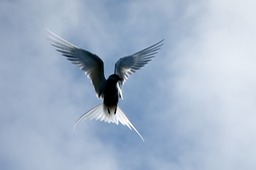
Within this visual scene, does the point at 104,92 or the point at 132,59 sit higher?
the point at 132,59

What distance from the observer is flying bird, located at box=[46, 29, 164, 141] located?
2223 cm

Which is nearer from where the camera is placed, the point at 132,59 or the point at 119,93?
the point at 119,93

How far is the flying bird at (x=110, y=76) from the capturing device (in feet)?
72.9

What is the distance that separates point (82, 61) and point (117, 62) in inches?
52.7

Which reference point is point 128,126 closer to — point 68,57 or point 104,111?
point 104,111

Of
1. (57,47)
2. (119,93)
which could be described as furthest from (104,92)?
(57,47)

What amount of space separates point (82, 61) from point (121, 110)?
214cm

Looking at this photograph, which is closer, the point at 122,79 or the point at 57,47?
the point at 57,47

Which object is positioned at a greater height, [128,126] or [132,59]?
[132,59]

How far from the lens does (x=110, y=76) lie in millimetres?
22406

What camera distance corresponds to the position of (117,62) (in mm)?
23703

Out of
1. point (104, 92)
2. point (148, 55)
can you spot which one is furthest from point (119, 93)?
point (148, 55)

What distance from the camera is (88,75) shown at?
76.0 ft

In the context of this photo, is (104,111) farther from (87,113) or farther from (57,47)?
(57,47)
